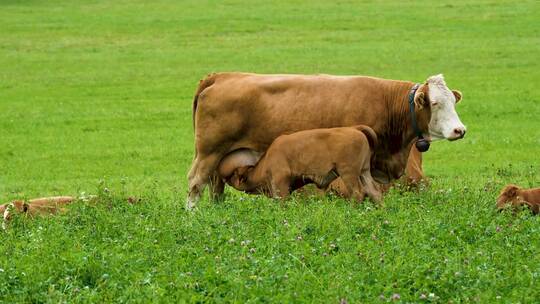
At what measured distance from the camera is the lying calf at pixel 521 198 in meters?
12.1

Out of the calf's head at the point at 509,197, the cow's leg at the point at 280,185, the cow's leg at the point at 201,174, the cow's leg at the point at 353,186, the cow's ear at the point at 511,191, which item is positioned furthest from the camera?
the cow's leg at the point at 201,174

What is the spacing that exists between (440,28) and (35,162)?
21.7 m

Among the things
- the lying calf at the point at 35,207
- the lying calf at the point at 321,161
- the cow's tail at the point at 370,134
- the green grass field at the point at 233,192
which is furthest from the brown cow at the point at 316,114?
the lying calf at the point at 35,207

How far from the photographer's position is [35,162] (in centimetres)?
2166

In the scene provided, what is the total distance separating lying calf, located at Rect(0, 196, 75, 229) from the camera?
468 inches

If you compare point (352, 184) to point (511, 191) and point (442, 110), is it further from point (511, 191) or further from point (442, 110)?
point (511, 191)

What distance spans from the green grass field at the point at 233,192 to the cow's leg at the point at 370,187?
0.49ft

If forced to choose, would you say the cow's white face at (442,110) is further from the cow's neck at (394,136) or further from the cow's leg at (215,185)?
the cow's leg at (215,185)

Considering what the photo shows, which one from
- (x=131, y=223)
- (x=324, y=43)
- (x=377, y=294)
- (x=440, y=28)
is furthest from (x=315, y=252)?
(x=440, y=28)

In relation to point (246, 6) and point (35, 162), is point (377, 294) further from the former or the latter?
point (246, 6)

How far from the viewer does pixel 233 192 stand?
16.1 m

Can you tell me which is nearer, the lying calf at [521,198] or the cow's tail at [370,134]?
the lying calf at [521,198]

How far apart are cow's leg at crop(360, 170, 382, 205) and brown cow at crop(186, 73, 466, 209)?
1.74ft

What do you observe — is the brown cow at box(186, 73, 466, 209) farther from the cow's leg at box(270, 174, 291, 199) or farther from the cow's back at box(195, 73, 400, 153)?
the cow's leg at box(270, 174, 291, 199)
